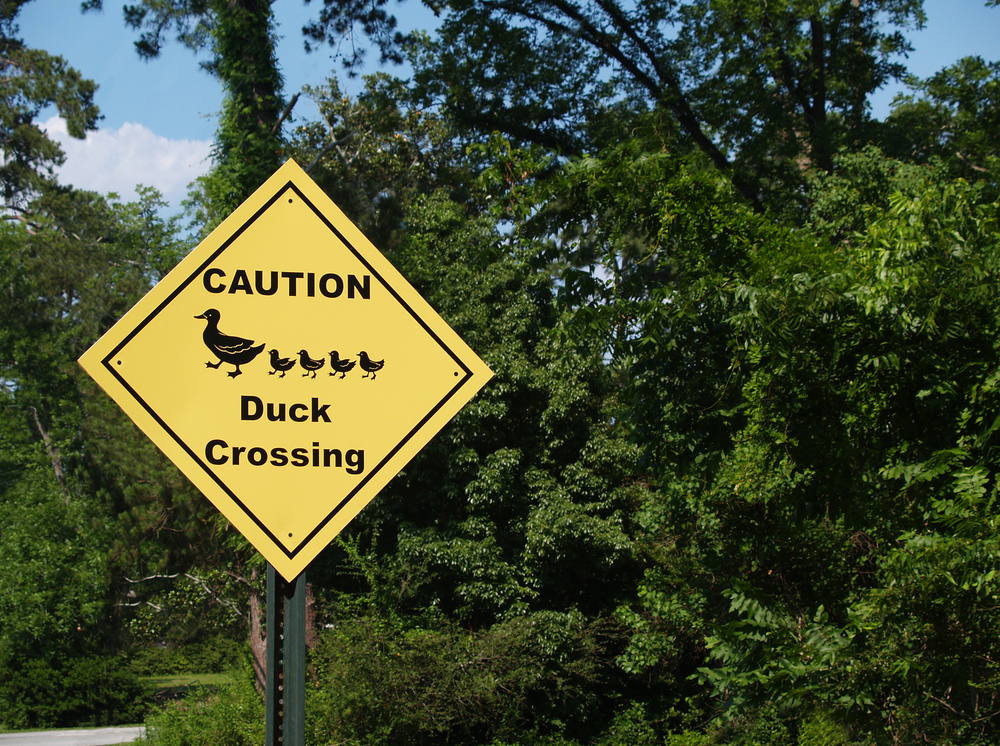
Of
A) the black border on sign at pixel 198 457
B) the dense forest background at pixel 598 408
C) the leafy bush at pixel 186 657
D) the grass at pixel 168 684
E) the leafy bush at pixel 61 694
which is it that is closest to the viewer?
the black border on sign at pixel 198 457

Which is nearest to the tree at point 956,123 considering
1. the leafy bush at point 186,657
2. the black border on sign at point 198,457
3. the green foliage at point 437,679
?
the green foliage at point 437,679

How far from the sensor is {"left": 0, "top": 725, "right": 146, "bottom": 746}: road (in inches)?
930

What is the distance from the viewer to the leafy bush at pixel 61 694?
27.5 metres

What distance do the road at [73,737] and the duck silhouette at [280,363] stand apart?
2469cm

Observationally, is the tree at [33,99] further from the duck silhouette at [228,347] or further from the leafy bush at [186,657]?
the duck silhouette at [228,347]

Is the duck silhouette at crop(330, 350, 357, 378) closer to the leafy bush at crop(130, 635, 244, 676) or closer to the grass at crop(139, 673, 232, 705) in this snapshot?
the grass at crop(139, 673, 232, 705)

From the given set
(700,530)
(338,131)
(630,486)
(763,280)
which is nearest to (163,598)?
(338,131)

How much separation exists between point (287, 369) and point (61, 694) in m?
31.2

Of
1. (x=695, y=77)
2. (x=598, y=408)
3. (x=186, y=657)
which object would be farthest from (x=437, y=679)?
(x=186, y=657)

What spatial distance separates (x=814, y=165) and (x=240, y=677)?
14.2m

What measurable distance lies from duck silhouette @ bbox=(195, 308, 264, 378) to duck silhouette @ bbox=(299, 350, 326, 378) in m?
0.10

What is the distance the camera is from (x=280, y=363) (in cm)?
208

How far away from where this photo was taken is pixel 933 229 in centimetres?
465

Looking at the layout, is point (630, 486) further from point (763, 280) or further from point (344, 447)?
point (344, 447)
